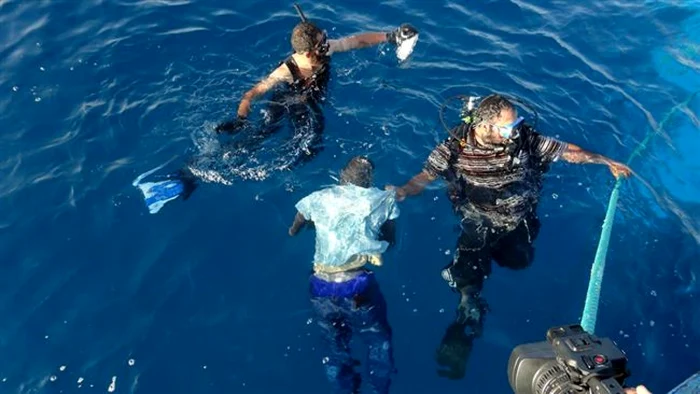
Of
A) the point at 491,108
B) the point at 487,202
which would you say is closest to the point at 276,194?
the point at 487,202

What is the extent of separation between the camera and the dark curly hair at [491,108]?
5738 mm

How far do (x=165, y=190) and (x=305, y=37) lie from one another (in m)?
2.41

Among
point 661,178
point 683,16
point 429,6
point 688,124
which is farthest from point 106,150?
point 683,16

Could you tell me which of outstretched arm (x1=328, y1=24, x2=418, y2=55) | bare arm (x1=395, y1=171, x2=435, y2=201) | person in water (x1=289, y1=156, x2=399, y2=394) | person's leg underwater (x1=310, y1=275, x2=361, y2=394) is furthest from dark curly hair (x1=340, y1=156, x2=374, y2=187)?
outstretched arm (x1=328, y1=24, x2=418, y2=55)

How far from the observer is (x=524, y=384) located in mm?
3695

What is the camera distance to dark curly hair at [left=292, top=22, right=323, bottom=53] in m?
7.43

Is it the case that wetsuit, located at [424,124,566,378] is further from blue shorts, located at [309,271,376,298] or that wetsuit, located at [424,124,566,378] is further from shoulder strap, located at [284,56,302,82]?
shoulder strap, located at [284,56,302,82]

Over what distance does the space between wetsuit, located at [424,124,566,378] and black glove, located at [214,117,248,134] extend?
7.95 feet

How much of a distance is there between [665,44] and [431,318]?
6.80 meters

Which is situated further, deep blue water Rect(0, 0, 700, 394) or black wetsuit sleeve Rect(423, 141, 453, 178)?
black wetsuit sleeve Rect(423, 141, 453, 178)

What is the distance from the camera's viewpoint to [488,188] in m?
6.15

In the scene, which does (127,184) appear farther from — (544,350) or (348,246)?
(544,350)

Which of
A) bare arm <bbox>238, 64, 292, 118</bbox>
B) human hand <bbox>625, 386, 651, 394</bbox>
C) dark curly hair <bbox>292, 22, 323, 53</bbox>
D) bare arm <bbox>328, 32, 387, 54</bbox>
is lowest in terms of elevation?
bare arm <bbox>238, 64, 292, 118</bbox>

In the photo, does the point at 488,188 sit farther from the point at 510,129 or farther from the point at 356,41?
the point at 356,41
